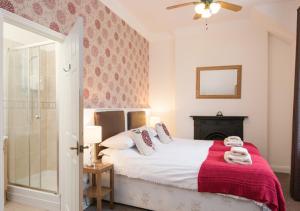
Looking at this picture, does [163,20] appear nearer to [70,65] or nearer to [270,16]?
[270,16]

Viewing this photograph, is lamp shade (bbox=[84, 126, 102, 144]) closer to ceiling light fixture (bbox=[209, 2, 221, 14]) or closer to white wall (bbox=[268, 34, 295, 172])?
ceiling light fixture (bbox=[209, 2, 221, 14])

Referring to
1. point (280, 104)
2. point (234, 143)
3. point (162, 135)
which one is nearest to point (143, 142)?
point (162, 135)

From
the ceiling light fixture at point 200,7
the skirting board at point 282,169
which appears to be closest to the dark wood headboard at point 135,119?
the ceiling light fixture at point 200,7

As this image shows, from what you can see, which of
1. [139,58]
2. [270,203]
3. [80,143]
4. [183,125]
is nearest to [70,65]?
[80,143]

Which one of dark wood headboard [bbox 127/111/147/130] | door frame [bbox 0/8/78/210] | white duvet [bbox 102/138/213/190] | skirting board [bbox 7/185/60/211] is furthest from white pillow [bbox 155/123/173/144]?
door frame [bbox 0/8/78/210]

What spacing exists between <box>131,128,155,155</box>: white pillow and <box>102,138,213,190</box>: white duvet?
8 centimetres

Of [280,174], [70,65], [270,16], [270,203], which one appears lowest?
[280,174]

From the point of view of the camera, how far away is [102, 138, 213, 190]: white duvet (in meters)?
2.41

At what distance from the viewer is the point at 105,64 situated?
3.41m

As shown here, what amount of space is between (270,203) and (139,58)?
3.69 m

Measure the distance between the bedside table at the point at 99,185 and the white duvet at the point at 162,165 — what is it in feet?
0.50

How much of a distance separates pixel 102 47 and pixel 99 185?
2040mm

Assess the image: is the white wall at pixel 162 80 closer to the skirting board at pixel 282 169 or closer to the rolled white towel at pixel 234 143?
the rolled white towel at pixel 234 143

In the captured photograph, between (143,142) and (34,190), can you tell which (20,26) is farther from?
(34,190)
